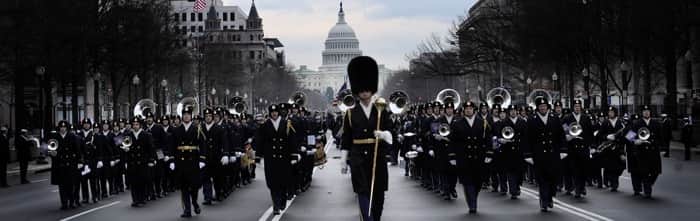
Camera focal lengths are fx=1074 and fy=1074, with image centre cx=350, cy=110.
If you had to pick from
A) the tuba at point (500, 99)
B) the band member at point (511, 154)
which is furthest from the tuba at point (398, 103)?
the tuba at point (500, 99)

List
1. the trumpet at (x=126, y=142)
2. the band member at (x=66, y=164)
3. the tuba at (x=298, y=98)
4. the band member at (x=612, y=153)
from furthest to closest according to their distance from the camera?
1. the tuba at (x=298, y=98)
2. the trumpet at (x=126, y=142)
3. the band member at (x=612, y=153)
4. the band member at (x=66, y=164)

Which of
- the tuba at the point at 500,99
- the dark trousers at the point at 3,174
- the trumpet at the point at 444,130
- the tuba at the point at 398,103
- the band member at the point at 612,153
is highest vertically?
the tuba at the point at 500,99

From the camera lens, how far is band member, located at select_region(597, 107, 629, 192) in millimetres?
22172

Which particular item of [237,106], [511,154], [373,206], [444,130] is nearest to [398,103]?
[444,130]

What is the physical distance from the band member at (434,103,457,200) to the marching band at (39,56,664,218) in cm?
3

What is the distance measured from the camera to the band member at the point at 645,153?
66.5ft

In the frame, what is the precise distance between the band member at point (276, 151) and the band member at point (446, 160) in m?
3.05

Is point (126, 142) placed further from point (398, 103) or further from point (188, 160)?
point (398, 103)

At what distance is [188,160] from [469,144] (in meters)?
4.98

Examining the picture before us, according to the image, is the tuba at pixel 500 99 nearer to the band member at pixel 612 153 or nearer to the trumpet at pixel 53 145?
the band member at pixel 612 153

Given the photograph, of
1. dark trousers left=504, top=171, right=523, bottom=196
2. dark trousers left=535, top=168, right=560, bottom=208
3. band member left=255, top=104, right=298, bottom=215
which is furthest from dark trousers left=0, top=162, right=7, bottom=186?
dark trousers left=535, top=168, right=560, bottom=208

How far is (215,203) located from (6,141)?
10872 millimetres

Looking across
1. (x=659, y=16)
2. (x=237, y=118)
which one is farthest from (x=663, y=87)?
(x=237, y=118)

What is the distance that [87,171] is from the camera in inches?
846
